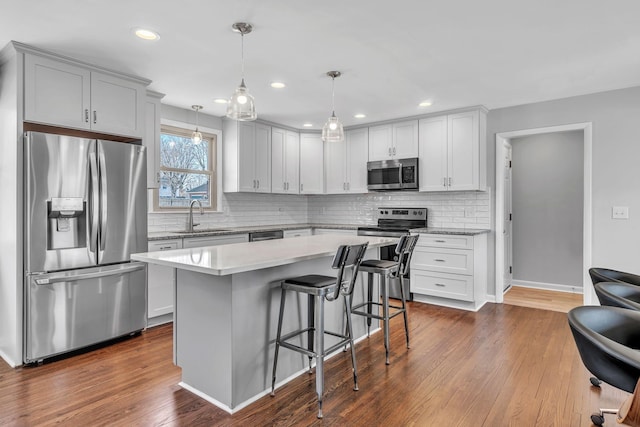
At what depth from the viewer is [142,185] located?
3445 millimetres

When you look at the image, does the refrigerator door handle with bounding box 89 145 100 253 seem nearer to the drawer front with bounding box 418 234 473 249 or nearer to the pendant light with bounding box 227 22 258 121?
the pendant light with bounding box 227 22 258 121

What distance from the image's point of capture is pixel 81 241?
9.97 ft

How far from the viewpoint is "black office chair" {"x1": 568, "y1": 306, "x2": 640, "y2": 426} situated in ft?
4.31

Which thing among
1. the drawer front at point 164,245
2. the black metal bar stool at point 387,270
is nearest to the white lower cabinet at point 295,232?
the drawer front at point 164,245

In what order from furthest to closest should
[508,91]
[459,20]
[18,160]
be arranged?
[508,91] → [18,160] → [459,20]

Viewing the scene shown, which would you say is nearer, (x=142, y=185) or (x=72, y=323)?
(x=72, y=323)

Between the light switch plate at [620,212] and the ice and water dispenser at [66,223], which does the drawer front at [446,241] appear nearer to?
the light switch plate at [620,212]

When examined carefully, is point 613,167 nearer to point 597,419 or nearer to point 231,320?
point 597,419

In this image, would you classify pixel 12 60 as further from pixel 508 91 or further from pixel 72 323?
pixel 508 91

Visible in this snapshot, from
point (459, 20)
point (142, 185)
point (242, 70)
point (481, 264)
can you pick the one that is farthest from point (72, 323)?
point (481, 264)

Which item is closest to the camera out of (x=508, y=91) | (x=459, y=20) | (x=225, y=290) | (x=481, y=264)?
(x=225, y=290)

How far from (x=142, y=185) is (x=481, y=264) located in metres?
3.87

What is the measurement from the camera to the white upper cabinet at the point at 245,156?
4945 mm

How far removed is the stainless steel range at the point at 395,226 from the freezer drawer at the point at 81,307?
2.90 m
